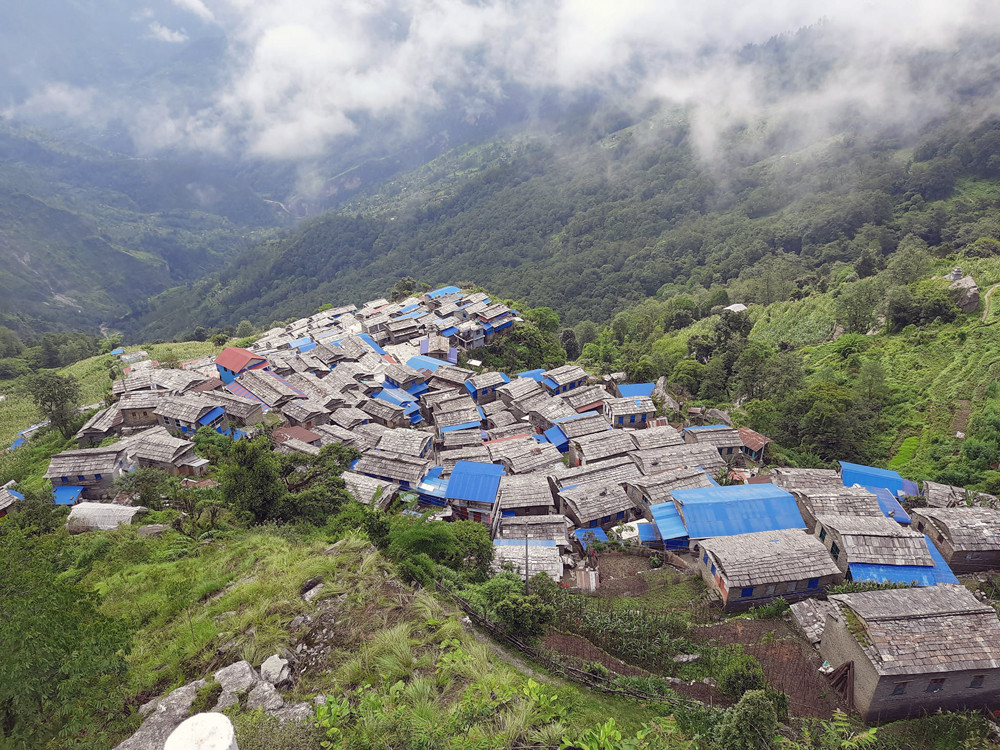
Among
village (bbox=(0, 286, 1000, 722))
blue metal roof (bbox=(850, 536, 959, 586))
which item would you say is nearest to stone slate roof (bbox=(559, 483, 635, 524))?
village (bbox=(0, 286, 1000, 722))

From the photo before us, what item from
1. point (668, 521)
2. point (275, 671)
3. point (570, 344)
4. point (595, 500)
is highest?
point (570, 344)

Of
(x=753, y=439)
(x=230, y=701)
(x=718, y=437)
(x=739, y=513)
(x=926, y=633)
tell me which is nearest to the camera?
(x=230, y=701)

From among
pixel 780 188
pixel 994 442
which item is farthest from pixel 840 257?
pixel 994 442

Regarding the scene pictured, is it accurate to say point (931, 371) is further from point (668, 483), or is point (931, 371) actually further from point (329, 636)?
point (329, 636)

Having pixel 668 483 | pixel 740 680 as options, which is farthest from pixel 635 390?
pixel 740 680

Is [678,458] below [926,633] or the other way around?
the other way around
